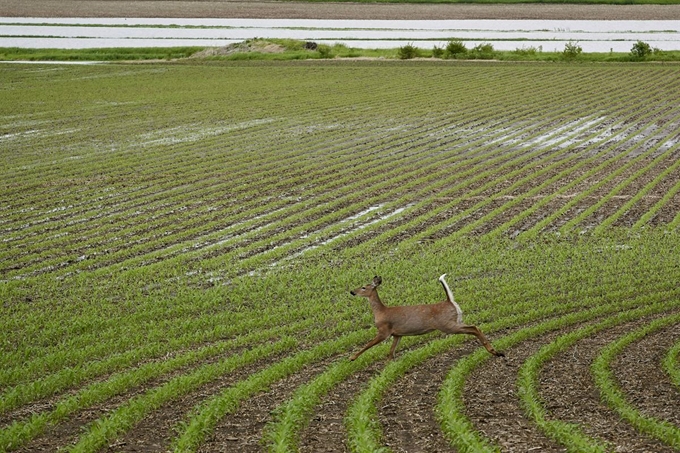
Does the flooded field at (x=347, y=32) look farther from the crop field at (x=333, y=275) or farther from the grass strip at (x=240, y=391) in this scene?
the grass strip at (x=240, y=391)

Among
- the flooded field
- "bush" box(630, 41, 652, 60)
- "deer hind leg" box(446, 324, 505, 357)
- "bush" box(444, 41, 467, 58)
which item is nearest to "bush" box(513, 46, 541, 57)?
the flooded field

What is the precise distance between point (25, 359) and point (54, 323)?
5.36 ft

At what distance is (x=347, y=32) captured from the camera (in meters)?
75.2

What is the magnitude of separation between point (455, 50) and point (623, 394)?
1998 inches

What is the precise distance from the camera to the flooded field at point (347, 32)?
68.3 m

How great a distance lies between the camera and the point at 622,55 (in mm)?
58656

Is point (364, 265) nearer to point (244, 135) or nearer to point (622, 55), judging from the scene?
point (244, 135)

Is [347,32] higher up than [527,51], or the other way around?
[347,32]

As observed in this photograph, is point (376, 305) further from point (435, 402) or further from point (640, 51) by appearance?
point (640, 51)

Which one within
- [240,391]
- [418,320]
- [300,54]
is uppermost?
[300,54]

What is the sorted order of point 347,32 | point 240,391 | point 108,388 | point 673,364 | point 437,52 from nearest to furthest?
point 240,391 → point 108,388 → point 673,364 → point 437,52 → point 347,32

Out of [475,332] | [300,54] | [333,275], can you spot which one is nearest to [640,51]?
[300,54]

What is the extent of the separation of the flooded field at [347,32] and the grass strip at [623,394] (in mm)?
50127

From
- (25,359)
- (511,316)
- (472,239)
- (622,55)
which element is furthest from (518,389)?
(622,55)
